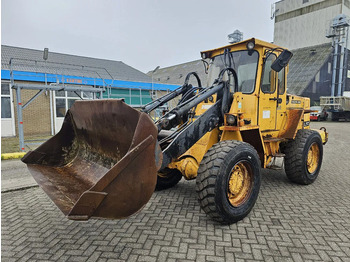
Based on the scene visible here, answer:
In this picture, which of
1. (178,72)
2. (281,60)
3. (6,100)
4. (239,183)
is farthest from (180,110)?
(178,72)

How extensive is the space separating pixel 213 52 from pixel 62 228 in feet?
13.3

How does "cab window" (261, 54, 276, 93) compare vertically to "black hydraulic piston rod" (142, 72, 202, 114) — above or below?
above

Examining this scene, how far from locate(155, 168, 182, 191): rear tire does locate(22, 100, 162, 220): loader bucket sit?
1.50 m

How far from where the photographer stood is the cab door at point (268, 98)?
4402 mm

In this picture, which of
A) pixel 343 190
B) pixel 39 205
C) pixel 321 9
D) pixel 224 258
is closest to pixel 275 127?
pixel 343 190

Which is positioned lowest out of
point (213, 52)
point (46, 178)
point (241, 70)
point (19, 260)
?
point (19, 260)

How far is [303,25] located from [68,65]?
33.7 meters

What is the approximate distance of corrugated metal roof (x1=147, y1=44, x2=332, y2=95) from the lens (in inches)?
1089

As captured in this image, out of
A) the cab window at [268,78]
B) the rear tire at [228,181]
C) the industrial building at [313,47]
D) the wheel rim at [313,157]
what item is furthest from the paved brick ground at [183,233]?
the industrial building at [313,47]

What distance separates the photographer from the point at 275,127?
4.92m

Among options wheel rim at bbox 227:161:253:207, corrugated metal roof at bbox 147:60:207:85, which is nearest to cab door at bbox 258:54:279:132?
wheel rim at bbox 227:161:253:207

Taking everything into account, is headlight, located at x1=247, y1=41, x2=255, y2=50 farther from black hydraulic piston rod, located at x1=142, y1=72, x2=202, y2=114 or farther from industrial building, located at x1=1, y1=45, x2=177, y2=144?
industrial building, located at x1=1, y1=45, x2=177, y2=144

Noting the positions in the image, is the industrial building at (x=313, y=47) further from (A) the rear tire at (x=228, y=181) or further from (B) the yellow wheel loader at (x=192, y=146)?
(A) the rear tire at (x=228, y=181)

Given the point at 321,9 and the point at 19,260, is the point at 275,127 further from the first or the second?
the point at 321,9
